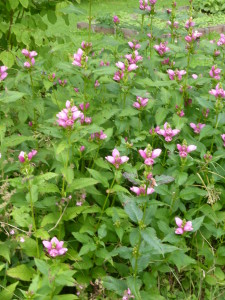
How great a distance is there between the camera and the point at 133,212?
2.21m

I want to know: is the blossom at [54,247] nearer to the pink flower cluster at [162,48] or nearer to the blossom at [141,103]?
the blossom at [141,103]

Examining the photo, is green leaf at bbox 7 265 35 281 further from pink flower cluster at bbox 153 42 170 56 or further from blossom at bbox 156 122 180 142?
pink flower cluster at bbox 153 42 170 56

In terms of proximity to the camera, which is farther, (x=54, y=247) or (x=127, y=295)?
(x=127, y=295)

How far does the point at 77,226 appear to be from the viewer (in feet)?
8.52

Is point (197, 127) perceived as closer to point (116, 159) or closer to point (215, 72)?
point (215, 72)

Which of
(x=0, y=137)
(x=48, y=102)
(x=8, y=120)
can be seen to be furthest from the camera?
(x=48, y=102)

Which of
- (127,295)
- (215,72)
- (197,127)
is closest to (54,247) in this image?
(127,295)

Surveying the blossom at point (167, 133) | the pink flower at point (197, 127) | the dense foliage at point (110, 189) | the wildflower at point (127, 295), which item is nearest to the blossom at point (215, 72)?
the dense foliage at point (110, 189)

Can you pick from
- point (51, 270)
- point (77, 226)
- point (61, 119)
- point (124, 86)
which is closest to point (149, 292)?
point (77, 226)

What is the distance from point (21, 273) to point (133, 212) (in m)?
0.60

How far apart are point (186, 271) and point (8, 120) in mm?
1364

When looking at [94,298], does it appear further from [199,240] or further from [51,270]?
[199,240]

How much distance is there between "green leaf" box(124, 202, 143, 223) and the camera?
2.19 metres

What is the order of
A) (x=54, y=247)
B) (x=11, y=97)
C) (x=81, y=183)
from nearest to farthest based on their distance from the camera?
(x=54, y=247)
(x=81, y=183)
(x=11, y=97)
